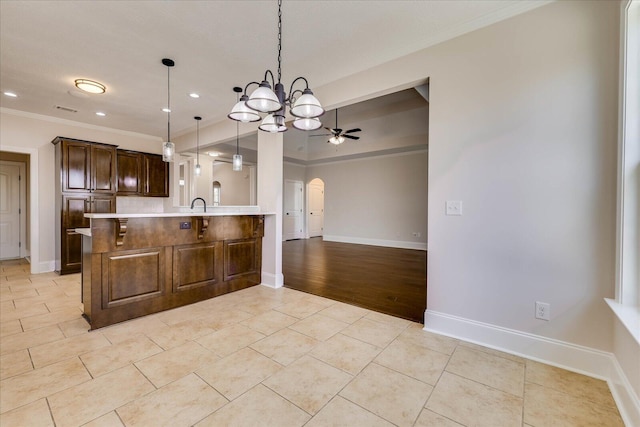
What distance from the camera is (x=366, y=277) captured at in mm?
4523

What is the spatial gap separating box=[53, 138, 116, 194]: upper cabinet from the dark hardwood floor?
374cm

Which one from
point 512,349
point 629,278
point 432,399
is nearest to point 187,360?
point 432,399

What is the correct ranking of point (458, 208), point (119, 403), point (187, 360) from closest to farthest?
point (119, 403), point (187, 360), point (458, 208)

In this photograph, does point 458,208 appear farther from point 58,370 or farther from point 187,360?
point 58,370

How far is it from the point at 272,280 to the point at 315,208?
261 inches

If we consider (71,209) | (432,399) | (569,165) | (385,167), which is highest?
(385,167)

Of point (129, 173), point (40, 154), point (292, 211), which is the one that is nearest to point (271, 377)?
point (129, 173)

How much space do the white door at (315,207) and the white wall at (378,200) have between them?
90 centimetres

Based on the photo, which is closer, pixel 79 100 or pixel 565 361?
pixel 565 361

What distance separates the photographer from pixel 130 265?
2.80 metres

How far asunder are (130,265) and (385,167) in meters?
6.77

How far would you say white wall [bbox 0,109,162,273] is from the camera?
4.62 m

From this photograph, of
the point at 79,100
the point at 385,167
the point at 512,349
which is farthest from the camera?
the point at 385,167

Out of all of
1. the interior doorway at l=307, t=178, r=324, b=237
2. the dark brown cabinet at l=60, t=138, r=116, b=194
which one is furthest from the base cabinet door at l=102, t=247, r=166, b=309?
the interior doorway at l=307, t=178, r=324, b=237
